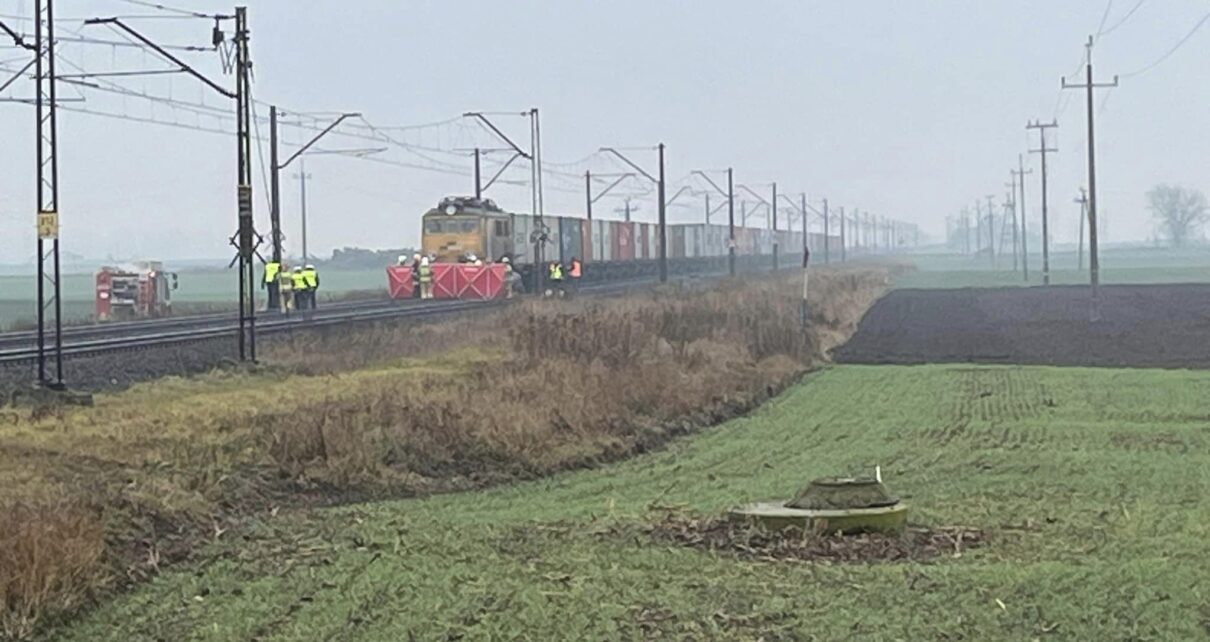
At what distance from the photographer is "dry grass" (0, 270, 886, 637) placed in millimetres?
14203

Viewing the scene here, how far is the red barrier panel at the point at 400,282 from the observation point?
6438 cm

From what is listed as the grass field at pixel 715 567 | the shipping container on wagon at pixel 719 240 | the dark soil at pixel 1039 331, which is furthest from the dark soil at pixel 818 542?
the shipping container on wagon at pixel 719 240

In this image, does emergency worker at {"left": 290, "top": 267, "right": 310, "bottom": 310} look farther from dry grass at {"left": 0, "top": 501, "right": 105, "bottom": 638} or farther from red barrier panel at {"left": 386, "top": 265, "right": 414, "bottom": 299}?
dry grass at {"left": 0, "top": 501, "right": 105, "bottom": 638}

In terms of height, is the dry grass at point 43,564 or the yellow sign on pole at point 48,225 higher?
the yellow sign on pole at point 48,225

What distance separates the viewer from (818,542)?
49.7 ft

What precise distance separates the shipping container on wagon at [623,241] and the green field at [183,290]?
12.0 metres

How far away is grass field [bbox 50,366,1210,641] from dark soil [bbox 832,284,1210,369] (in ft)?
62.4

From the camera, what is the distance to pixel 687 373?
32.8m

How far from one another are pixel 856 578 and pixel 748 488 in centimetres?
628

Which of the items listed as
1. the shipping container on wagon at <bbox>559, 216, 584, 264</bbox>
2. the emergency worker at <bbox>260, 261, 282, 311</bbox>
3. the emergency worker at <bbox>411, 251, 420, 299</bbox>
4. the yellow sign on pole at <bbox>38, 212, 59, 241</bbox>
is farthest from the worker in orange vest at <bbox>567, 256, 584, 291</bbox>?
the yellow sign on pole at <bbox>38, 212, 59, 241</bbox>

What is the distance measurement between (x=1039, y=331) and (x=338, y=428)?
36268mm

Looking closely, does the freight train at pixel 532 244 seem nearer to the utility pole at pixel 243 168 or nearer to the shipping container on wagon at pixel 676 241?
the shipping container on wagon at pixel 676 241

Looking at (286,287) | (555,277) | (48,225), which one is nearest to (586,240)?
(555,277)

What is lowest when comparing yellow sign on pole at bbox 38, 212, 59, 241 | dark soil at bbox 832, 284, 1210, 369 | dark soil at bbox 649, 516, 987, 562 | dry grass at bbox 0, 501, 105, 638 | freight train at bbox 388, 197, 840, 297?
dark soil at bbox 649, 516, 987, 562
